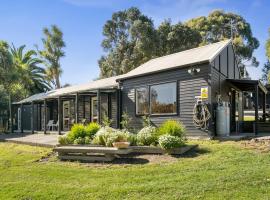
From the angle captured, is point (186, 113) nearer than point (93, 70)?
Yes

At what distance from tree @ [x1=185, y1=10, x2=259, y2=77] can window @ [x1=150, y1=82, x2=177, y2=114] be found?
20.0 metres

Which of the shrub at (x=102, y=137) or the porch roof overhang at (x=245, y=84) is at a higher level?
the porch roof overhang at (x=245, y=84)

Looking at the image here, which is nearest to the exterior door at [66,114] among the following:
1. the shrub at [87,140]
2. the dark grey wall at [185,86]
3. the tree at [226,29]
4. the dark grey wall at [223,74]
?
the dark grey wall at [185,86]

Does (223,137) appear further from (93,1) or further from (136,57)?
(136,57)

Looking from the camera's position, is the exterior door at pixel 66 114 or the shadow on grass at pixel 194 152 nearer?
the shadow on grass at pixel 194 152

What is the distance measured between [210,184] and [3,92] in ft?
88.6

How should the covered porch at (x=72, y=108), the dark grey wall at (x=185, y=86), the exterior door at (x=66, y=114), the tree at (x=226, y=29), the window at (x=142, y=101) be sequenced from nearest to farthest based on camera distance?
the dark grey wall at (x=185, y=86), the window at (x=142, y=101), the covered porch at (x=72, y=108), the exterior door at (x=66, y=114), the tree at (x=226, y=29)

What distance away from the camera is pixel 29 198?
6145mm

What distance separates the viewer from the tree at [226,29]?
32094mm

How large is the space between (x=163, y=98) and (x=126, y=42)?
1966 centimetres

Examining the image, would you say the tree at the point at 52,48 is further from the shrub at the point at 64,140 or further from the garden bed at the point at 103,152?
the garden bed at the point at 103,152

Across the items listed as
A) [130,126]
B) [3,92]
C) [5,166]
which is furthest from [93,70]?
[5,166]

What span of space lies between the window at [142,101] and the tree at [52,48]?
25.7m

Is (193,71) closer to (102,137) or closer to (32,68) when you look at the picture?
(102,137)
